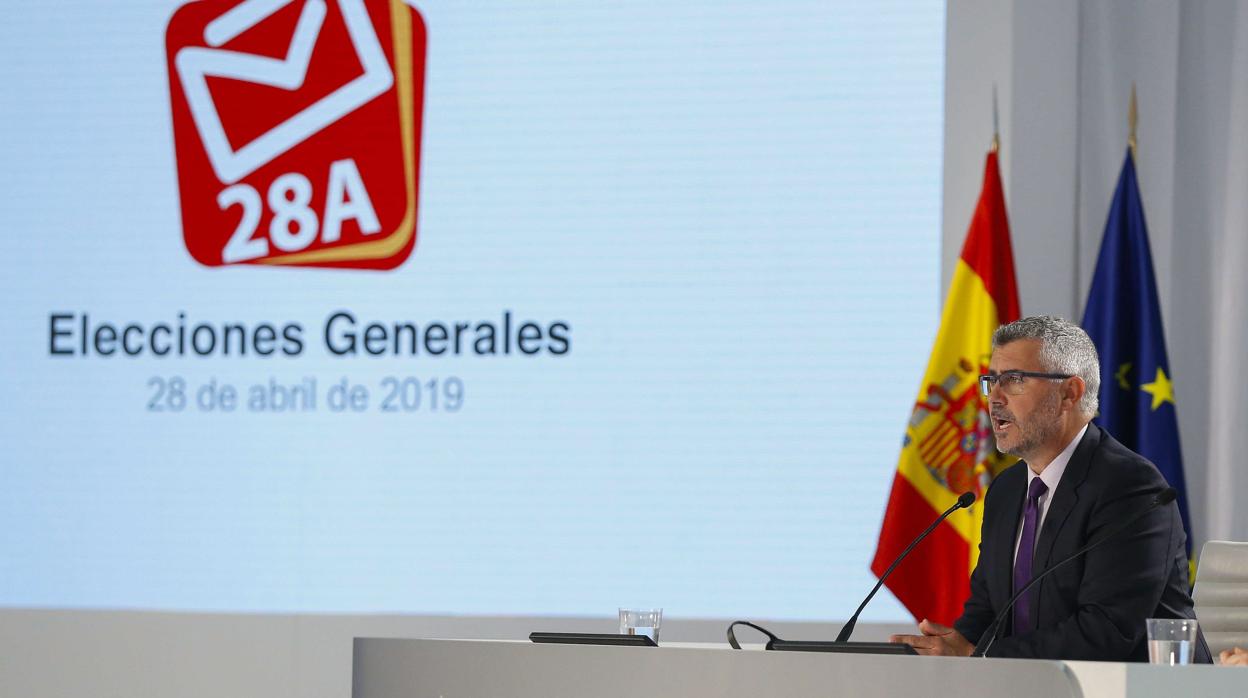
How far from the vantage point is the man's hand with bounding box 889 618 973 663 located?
2795 millimetres

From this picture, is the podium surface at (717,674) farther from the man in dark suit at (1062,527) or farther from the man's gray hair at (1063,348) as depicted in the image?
the man's gray hair at (1063,348)

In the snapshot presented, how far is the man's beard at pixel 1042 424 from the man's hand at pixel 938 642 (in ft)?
1.49

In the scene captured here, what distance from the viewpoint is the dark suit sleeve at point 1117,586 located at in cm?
281

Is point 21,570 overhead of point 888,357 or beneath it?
beneath

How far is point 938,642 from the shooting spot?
9.30ft

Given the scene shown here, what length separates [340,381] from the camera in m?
5.02

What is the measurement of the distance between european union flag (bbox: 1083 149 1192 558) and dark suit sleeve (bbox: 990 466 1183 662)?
1.69 meters

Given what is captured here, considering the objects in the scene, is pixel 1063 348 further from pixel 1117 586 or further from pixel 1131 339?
pixel 1131 339

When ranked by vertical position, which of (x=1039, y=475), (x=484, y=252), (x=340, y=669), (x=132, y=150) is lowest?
(x=340, y=669)

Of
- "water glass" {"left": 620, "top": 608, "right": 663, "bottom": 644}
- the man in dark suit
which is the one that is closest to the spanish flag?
the man in dark suit

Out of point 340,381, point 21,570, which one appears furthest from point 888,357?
point 21,570

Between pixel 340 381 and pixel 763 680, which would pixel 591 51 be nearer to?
pixel 340 381

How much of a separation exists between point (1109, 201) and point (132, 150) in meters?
3.42

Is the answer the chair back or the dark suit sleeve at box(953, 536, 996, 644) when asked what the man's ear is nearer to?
the dark suit sleeve at box(953, 536, 996, 644)
